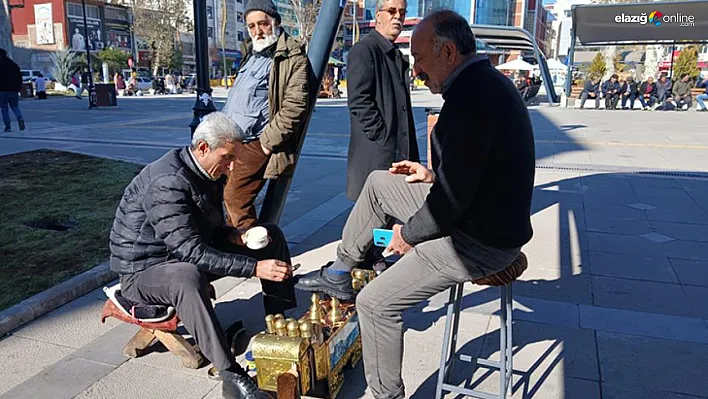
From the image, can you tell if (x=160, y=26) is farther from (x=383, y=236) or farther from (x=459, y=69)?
(x=459, y=69)

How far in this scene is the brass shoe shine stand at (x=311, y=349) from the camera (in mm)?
2398

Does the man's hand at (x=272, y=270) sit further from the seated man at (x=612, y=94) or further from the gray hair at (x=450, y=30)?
the seated man at (x=612, y=94)

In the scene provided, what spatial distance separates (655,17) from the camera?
854 inches

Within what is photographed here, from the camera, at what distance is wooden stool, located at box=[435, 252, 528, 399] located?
2.44m

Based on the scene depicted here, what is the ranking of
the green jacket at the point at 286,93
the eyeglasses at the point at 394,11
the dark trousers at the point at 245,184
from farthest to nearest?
the dark trousers at the point at 245,184 < the green jacket at the point at 286,93 < the eyeglasses at the point at 394,11

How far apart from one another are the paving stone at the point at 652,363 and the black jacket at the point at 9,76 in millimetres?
13113

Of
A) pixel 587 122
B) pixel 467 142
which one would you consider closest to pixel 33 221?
pixel 467 142

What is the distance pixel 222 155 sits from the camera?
269cm

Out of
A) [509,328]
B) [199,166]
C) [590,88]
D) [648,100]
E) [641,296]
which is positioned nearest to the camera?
[509,328]

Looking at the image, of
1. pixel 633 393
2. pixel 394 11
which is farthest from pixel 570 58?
pixel 633 393

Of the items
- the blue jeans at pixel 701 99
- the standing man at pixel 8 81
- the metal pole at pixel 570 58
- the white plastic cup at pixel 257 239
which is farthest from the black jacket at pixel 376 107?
the blue jeans at pixel 701 99

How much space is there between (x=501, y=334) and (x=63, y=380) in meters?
2.20

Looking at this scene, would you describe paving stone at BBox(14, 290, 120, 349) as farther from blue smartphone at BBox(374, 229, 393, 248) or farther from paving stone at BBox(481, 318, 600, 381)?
paving stone at BBox(481, 318, 600, 381)

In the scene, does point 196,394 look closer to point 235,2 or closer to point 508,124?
point 508,124
